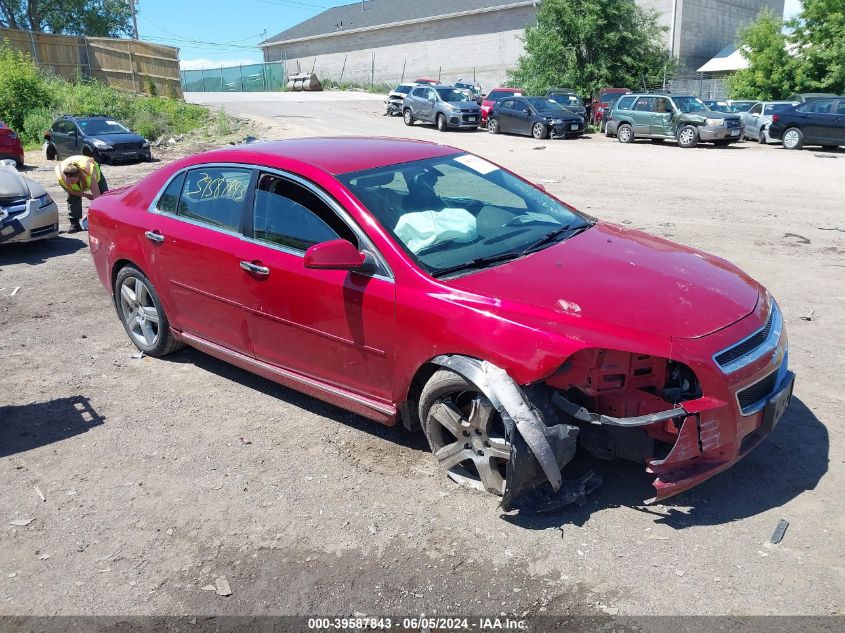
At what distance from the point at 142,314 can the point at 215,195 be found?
4.54 ft

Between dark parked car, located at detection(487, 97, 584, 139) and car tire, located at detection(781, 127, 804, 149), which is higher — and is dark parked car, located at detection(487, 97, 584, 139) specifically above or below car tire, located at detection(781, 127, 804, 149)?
above

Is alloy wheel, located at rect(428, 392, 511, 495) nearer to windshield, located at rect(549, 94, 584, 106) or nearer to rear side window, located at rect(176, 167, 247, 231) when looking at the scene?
rear side window, located at rect(176, 167, 247, 231)

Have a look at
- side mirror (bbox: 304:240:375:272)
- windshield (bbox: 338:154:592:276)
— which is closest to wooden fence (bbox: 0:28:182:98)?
windshield (bbox: 338:154:592:276)

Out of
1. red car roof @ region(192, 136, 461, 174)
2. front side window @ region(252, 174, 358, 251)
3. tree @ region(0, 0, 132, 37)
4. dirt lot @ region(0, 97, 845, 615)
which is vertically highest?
tree @ region(0, 0, 132, 37)

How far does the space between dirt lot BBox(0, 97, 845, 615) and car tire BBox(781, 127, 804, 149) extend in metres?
17.6

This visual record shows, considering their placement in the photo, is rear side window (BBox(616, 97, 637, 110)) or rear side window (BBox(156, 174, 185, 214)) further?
rear side window (BBox(616, 97, 637, 110))

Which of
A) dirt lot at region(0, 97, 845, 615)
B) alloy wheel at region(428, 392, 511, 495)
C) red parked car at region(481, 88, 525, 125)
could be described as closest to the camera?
dirt lot at region(0, 97, 845, 615)

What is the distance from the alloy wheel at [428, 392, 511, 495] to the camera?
368cm

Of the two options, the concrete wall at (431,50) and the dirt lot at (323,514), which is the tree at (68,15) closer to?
the concrete wall at (431,50)

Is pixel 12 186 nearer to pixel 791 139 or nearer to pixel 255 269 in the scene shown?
pixel 255 269

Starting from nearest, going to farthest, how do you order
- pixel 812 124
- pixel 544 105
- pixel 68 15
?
pixel 812 124, pixel 544 105, pixel 68 15

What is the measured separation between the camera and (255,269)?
179 inches

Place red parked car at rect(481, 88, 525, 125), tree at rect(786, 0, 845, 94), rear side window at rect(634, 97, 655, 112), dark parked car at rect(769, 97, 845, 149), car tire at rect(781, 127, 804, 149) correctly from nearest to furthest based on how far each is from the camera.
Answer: dark parked car at rect(769, 97, 845, 149) → car tire at rect(781, 127, 804, 149) → rear side window at rect(634, 97, 655, 112) → red parked car at rect(481, 88, 525, 125) → tree at rect(786, 0, 845, 94)

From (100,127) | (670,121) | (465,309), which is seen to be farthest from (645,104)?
(465,309)
